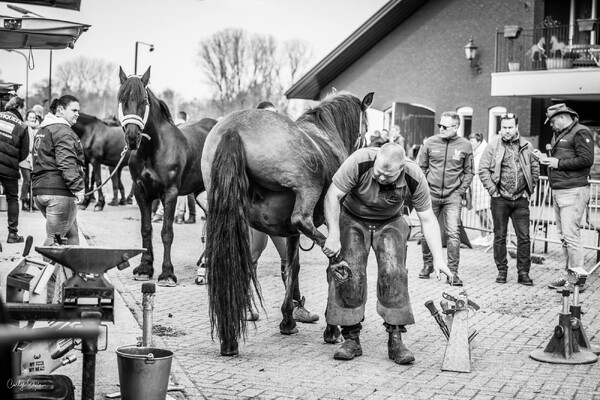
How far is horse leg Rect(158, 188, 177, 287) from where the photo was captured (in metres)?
9.91

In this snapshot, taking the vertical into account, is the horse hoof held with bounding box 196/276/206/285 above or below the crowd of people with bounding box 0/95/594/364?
below

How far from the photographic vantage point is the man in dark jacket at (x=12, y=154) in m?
12.1

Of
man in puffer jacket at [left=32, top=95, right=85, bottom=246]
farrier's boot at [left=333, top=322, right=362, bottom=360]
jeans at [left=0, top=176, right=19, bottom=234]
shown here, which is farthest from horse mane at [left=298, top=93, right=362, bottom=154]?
jeans at [left=0, top=176, right=19, bottom=234]

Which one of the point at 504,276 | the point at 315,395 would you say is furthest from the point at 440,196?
the point at 315,395

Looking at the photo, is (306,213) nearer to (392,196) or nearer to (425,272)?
(392,196)

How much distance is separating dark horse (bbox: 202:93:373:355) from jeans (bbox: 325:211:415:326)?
30cm

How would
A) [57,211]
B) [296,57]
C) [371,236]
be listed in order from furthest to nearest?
[296,57] → [57,211] → [371,236]

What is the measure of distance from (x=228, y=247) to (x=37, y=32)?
94.2 inches

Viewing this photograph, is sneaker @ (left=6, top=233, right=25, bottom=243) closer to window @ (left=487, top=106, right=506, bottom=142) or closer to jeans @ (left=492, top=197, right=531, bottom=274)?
jeans @ (left=492, top=197, right=531, bottom=274)

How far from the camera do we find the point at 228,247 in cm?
645

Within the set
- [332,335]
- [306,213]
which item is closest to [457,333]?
[332,335]

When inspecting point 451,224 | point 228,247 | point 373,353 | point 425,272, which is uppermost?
point 451,224

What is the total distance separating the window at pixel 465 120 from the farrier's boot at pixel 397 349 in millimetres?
18450

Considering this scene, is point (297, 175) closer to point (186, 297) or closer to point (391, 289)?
point (391, 289)
